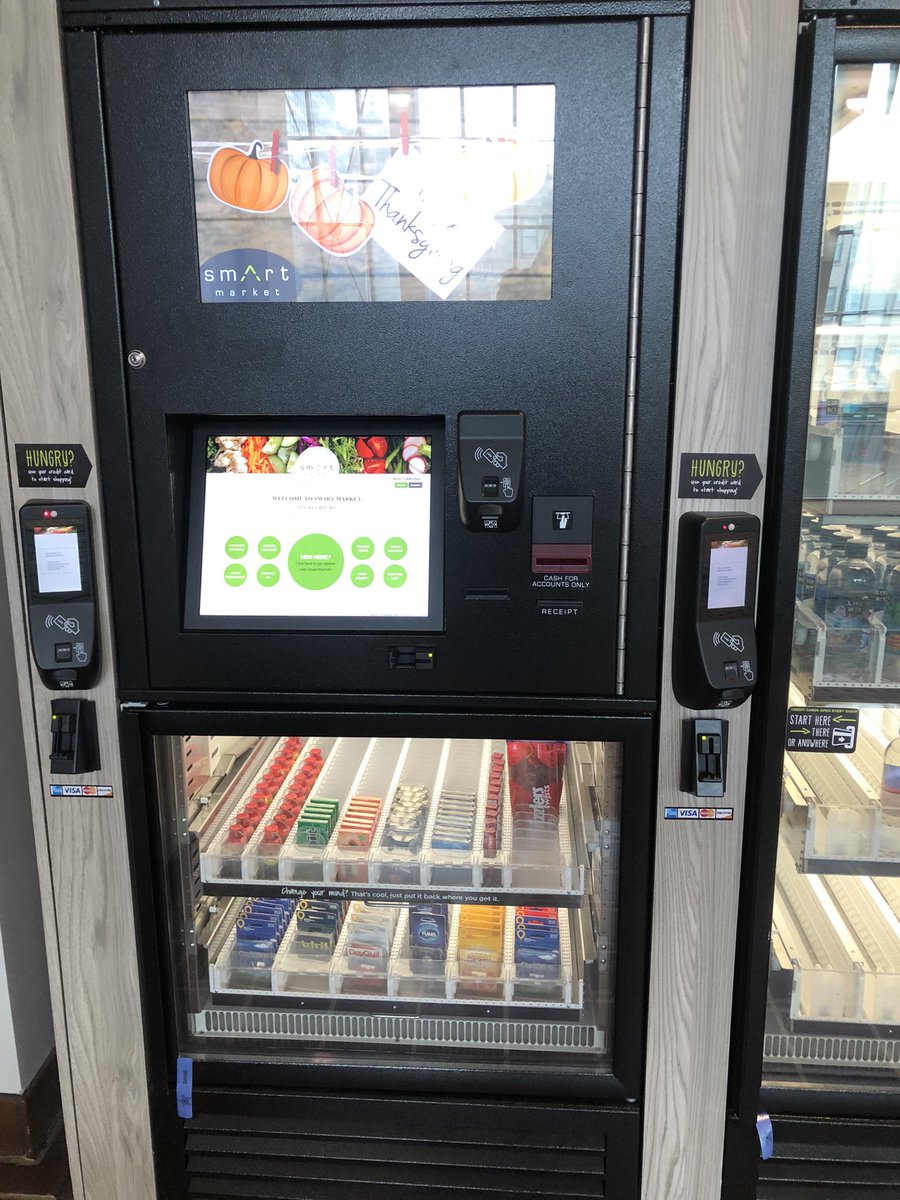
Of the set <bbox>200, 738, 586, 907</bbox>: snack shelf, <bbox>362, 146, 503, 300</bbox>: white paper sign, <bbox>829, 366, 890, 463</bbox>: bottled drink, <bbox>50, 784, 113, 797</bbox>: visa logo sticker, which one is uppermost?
<bbox>362, 146, 503, 300</bbox>: white paper sign

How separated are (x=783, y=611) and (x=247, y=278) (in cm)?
106

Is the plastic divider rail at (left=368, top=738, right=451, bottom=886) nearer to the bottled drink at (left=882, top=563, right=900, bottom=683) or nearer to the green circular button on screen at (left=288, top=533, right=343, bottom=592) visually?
the green circular button on screen at (left=288, top=533, right=343, bottom=592)

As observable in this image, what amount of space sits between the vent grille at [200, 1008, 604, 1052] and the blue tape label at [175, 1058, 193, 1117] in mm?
74

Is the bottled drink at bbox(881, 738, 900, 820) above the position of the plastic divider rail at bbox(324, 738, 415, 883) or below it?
above

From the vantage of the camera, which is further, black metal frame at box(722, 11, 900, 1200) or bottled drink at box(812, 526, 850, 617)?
bottled drink at box(812, 526, 850, 617)

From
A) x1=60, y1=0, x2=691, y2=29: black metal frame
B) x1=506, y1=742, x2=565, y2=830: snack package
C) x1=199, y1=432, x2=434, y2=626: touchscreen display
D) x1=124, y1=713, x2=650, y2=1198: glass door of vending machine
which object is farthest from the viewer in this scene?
x1=506, y1=742, x2=565, y2=830: snack package

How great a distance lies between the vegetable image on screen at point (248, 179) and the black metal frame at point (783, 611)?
82cm

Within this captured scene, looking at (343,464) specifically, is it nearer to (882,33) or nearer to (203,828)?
(203,828)

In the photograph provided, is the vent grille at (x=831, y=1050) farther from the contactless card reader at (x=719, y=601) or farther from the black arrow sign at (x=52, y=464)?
the black arrow sign at (x=52, y=464)

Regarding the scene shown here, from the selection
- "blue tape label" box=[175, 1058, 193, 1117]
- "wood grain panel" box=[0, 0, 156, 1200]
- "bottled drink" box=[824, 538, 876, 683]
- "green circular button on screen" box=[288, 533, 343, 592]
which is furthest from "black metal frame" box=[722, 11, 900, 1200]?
"wood grain panel" box=[0, 0, 156, 1200]

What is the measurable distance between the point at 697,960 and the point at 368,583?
92 cm

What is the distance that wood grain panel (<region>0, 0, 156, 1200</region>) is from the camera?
134cm

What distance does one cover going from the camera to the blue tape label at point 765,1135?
160cm

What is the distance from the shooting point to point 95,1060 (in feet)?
5.45
